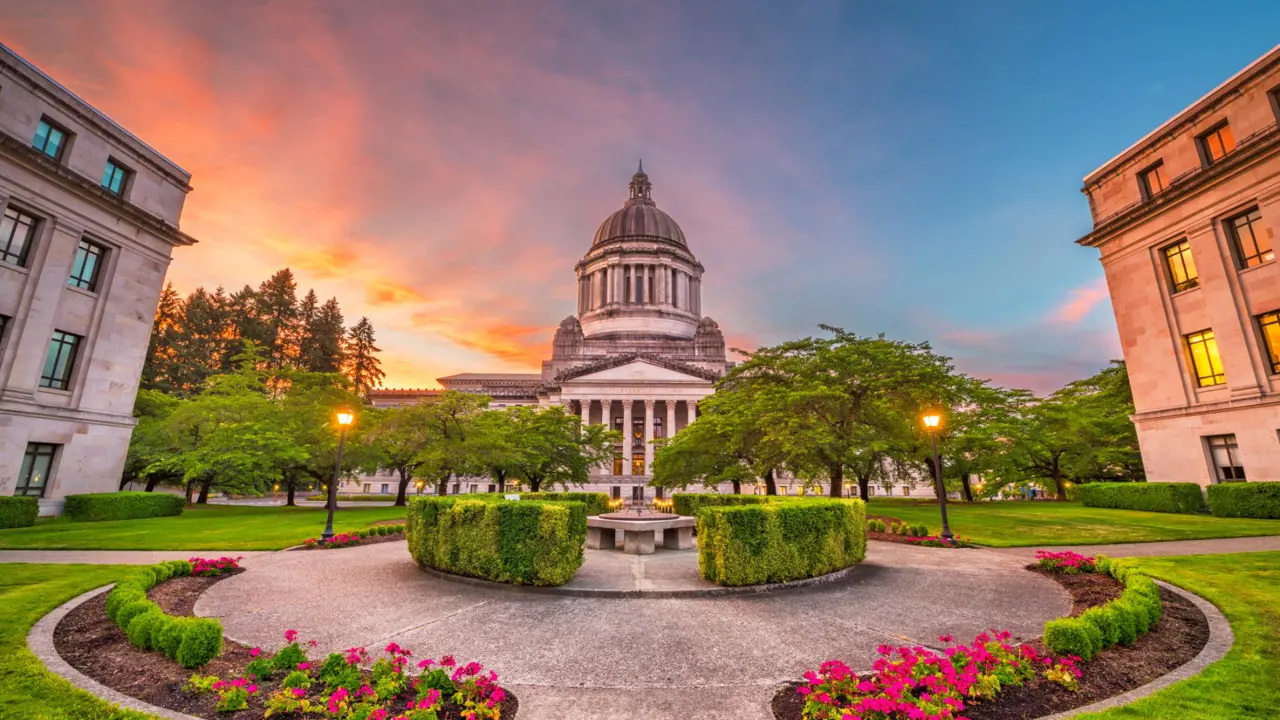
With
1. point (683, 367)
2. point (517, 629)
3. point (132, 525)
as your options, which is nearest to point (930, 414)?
point (517, 629)

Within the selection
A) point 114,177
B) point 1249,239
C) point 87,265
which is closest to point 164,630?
point 87,265

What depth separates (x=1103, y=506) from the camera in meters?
26.5

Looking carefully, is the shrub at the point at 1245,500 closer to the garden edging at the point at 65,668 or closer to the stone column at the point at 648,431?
the garden edging at the point at 65,668

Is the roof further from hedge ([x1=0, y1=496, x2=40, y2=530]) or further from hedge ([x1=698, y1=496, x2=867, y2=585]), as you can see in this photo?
hedge ([x1=0, y1=496, x2=40, y2=530])

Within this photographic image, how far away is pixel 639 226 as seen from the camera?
77.6 m

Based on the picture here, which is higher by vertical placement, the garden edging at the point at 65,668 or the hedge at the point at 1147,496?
the hedge at the point at 1147,496

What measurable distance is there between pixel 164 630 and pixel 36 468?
81.8 ft

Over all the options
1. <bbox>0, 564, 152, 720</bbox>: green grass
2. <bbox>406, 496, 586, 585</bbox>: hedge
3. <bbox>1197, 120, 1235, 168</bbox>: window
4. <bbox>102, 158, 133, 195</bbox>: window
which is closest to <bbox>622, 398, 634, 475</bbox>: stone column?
<bbox>102, 158, 133, 195</bbox>: window

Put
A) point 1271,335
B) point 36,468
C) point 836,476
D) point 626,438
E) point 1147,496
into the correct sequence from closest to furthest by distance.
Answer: point 1271,335 → point 36,468 → point 1147,496 → point 836,476 → point 626,438

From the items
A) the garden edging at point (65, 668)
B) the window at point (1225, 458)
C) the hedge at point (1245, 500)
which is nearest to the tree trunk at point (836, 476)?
the hedge at point (1245, 500)

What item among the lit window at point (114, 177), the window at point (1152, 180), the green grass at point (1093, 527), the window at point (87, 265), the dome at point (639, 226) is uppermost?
the dome at point (639, 226)

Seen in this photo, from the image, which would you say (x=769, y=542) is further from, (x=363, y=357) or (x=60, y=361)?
(x=363, y=357)

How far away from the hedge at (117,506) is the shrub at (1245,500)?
4551cm

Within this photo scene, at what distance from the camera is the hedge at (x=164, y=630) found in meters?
5.90
